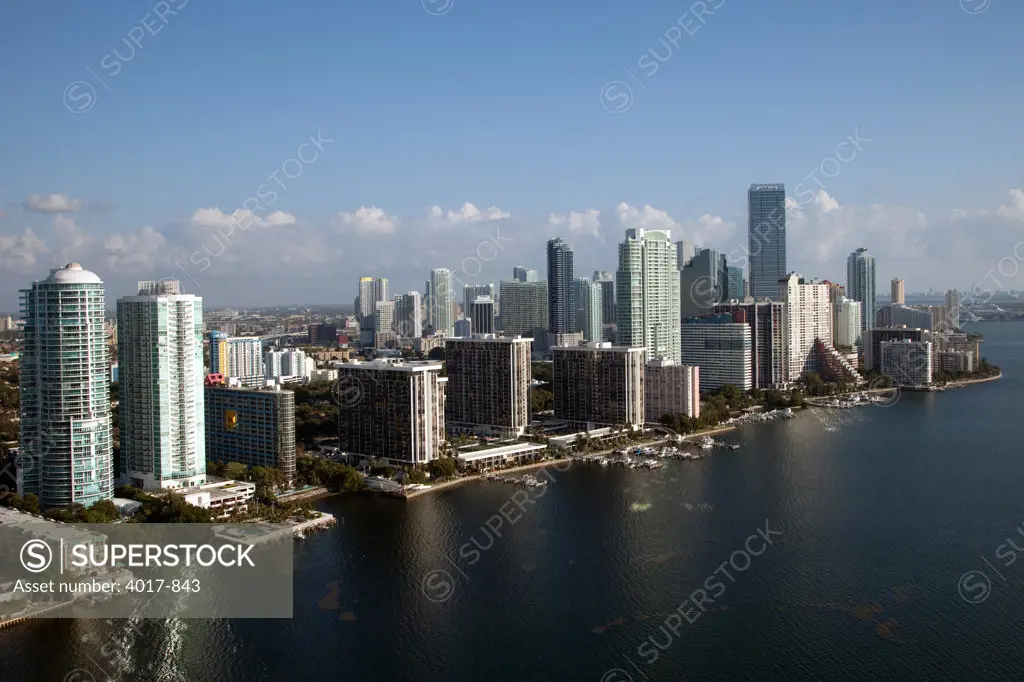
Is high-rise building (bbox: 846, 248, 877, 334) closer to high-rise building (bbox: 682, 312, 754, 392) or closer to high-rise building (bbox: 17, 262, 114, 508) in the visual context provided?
high-rise building (bbox: 682, 312, 754, 392)

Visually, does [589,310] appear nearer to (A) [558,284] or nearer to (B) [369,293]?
(A) [558,284]

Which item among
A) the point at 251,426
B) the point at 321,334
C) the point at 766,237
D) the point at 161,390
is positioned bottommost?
the point at 251,426

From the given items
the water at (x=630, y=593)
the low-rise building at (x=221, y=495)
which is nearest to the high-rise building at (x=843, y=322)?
the water at (x=630, y=593)

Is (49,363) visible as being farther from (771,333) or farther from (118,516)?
(771,333)

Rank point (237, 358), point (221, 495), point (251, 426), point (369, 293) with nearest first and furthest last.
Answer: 1. point (221, 495)
2. point (251, 426)
3. point (237, 358)
4. point (369, 293)

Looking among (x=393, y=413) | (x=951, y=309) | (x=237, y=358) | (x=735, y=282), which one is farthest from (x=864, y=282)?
(x=393, y=413)

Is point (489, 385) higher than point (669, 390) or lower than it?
higher
